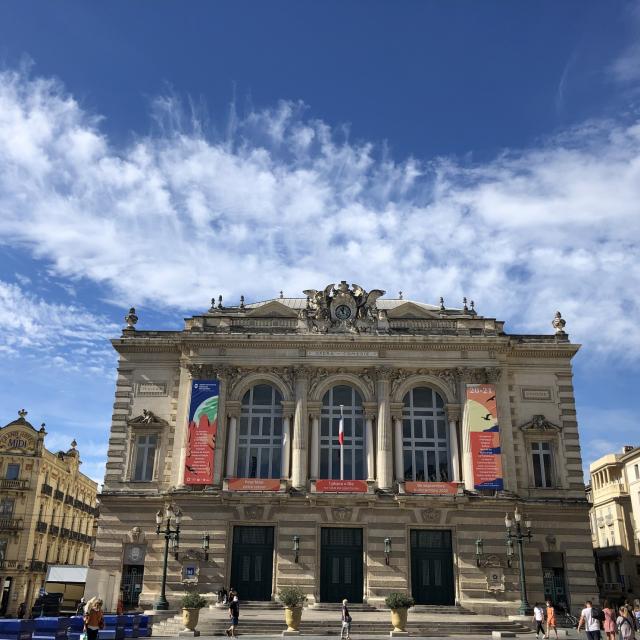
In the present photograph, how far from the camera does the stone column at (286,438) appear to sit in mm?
36562

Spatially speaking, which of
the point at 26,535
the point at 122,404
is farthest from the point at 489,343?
the point at 26,535

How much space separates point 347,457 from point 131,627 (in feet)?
50.1

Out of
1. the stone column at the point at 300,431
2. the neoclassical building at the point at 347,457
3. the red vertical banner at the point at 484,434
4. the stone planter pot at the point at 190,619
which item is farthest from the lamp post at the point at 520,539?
the stone planter pot at the point at 190,619

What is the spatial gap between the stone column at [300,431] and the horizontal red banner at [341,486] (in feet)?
3.10

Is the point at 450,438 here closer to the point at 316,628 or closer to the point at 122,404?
the point at 316,628

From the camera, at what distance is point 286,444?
121 ft

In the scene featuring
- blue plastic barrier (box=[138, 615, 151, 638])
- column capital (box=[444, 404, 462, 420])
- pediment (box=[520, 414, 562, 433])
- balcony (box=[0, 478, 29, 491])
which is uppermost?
column capital (box=[444, 404, 462, 420])

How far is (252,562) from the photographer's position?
35.3m

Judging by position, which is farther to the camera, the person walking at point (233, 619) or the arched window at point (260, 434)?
the arched window at point (260, 434)

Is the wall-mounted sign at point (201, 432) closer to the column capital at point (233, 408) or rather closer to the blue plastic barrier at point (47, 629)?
the column capital at point (233, 408)

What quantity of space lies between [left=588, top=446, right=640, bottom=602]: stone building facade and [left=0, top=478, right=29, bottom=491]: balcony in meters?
49.3

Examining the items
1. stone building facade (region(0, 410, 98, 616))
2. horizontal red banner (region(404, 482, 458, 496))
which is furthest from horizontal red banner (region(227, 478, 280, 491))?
stone building facade (region(0, 410, 98, 616))

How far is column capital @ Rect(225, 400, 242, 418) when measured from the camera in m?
37.8

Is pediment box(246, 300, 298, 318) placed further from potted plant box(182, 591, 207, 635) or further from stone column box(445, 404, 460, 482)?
potted plant box(182, 591, 207, 635)
